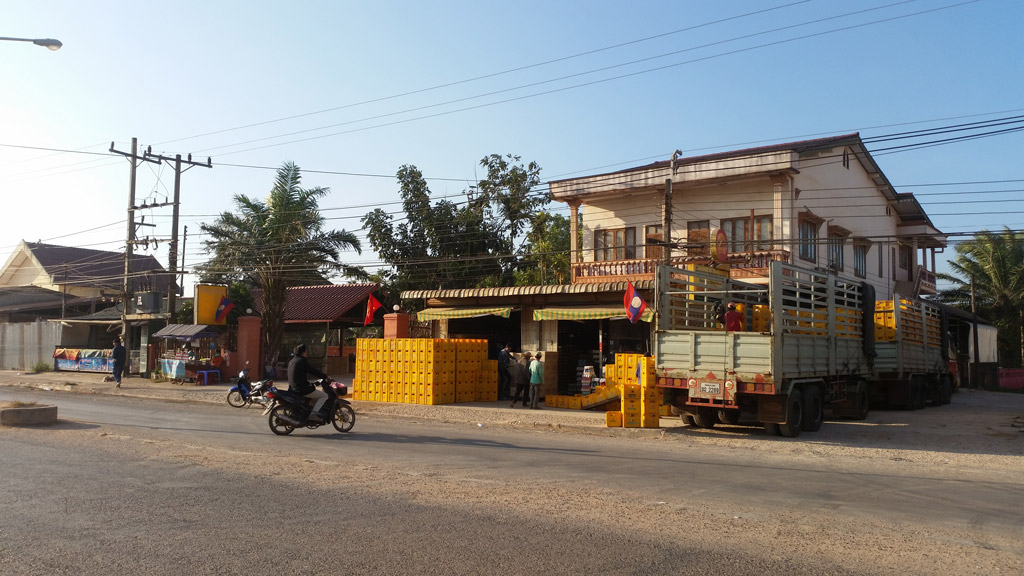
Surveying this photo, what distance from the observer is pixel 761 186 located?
24.7m

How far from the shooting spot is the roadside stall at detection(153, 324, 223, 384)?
96.9 feet

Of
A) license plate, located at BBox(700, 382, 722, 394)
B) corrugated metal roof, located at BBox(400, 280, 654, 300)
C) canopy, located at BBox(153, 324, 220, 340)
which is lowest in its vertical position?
license plate, located at BBox(700, 382, 722, 394)

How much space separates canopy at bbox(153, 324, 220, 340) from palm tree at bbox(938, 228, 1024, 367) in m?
38.5

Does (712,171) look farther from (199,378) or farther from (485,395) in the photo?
(199,378)

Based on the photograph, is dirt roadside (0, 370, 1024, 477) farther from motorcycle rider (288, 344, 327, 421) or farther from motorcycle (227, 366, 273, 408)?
motorcycle rider (288, 344, 327, 421)

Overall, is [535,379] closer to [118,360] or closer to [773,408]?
[773,408]

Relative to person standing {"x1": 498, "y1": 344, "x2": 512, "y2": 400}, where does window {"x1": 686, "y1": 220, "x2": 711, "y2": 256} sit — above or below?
above

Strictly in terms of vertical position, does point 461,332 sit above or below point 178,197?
below

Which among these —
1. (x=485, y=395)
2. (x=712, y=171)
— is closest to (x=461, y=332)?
(x=485, y=395)

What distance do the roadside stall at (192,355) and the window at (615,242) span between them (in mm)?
15602

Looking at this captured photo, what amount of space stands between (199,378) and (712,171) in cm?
2075

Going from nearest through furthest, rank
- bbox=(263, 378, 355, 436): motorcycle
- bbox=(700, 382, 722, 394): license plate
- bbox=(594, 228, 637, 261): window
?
bbox=(263, 378, 355, 436): motorcycle, bbox=(700, 382, 722, 394): license plate, bbox=(594, 228, 637, 261): window

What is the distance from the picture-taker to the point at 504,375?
2316 cm

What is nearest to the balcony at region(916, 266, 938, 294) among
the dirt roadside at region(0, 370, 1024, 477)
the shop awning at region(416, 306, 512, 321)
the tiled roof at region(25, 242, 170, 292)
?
the dirt roadside at region(0, 370, 1024, 477)
